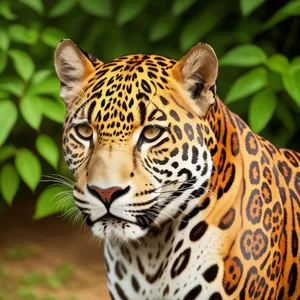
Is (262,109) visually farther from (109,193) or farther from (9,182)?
(109,193)

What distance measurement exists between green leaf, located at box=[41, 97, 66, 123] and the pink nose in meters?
2.26

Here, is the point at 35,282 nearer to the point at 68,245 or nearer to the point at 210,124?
the point at 68,245

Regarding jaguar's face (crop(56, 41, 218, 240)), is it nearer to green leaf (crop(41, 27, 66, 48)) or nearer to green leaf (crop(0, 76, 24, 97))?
green leaf (crop(0, 76, 24, 97))

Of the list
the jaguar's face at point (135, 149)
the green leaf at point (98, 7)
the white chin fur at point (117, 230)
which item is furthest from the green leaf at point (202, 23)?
the white chin fur at point (117, 230)

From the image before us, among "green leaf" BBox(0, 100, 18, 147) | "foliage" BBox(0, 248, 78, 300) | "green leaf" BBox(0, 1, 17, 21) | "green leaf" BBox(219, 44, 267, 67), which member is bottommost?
"foliage" BBox(0, 248, 78, 300)

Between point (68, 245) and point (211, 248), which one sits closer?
point (211, 248)

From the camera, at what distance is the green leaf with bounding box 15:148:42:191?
5.21 meters

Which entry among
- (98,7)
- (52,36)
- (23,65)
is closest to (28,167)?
(23,65)

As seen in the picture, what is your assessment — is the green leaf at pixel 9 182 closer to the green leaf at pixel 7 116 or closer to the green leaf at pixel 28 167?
the green leaf at pixel 28 167

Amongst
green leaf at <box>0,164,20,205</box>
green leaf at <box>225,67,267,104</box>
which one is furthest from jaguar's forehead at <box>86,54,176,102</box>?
green leaf at <box>0,164,20,205</box>

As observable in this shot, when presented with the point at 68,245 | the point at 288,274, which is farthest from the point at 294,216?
the point at 68,245

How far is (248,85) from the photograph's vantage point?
4773 mm

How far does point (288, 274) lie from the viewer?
348 cm

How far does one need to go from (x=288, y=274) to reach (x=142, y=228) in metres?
0.79
